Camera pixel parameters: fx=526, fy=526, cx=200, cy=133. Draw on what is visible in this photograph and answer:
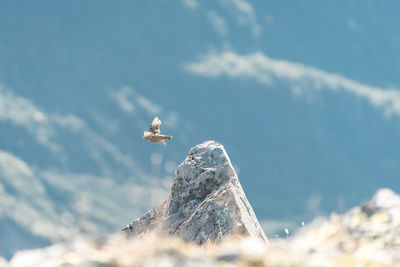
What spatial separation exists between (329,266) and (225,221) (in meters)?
7.68

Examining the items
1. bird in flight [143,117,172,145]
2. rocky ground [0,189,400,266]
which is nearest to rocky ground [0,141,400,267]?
rocky ground [0,189,400,266]

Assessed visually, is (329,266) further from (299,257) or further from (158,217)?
(158,217)

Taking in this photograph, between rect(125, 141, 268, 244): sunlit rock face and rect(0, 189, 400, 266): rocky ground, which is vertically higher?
rect(125, 141, 268, 244): sunlit rock face

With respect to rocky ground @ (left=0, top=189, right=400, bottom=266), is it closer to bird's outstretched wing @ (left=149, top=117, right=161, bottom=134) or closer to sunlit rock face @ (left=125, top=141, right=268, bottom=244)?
sunlit rock face @ (left=125, top=141, right=268, bottom=244)

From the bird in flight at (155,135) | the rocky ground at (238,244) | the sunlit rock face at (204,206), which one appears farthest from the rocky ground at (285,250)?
the bird in flight at (155,135)

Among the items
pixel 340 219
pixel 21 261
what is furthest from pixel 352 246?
pixel 21 261

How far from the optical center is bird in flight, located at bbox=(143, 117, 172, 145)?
59.3 feet

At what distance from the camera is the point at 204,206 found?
14.6 meters

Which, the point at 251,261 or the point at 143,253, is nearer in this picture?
the point at 251,261

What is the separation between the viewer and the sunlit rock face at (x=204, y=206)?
44.6ft

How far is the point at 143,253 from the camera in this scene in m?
6.13

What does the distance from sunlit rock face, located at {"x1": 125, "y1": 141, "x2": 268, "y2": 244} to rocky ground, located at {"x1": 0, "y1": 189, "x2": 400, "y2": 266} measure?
4662 millimetres

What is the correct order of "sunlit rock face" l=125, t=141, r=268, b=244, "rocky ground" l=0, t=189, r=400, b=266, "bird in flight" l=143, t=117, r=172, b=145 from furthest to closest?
"bird in flight" l=143, t=117, r=172, b=145 → "sunlit rock face" l=125, t=141, r=268, b=244 → "rocky ground" l=0, t=189, r=400, b=266

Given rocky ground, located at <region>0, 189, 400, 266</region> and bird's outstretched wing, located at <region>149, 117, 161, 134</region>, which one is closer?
rocky ground, located at <region>0, 189, 400, 266</region>
